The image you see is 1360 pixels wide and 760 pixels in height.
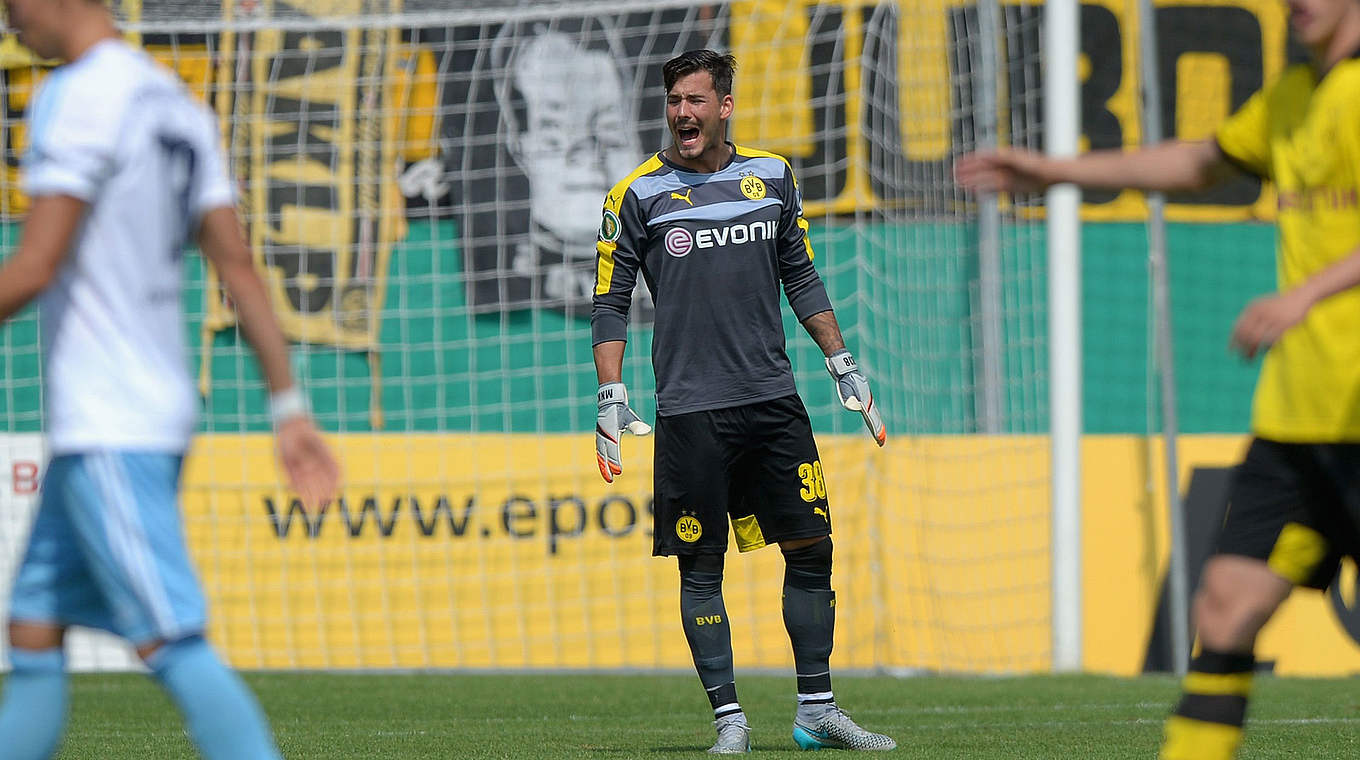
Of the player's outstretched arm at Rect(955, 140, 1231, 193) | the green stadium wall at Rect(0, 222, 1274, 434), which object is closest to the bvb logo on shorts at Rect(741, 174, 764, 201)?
the player's outstretched arm at Rect(955, 140, 1231, 193)

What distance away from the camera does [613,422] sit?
589 cm

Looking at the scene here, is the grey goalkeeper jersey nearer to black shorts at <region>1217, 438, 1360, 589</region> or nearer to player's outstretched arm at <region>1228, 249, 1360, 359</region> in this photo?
black shorts at <region>1217, 438, 1360, 589</region>

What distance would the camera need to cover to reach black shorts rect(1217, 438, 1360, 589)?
10.9ft

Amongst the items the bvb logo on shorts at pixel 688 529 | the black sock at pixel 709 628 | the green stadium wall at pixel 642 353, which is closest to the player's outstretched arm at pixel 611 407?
the bvb logo on shorts at pixel 688 529

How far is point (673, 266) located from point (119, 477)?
296 cm

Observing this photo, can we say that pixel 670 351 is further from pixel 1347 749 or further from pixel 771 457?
pixel 1347 749

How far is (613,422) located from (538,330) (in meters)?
5.23

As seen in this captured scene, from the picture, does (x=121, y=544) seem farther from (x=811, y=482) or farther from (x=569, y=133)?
(x=569, y=133)

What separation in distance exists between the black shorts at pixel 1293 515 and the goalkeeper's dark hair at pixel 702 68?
9.04ft

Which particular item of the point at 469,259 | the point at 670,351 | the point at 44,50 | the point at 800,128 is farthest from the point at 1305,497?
the point at 469,259

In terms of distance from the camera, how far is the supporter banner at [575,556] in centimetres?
966

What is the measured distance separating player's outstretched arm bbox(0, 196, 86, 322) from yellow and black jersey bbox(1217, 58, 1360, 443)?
80.6 inches

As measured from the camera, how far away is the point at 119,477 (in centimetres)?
300

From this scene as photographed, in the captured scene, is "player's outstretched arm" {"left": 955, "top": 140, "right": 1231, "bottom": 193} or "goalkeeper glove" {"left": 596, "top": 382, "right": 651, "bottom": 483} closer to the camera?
"player's outstretched arm" {"left": 955, "top": 140, "right": 1231, "bottom": 193}
